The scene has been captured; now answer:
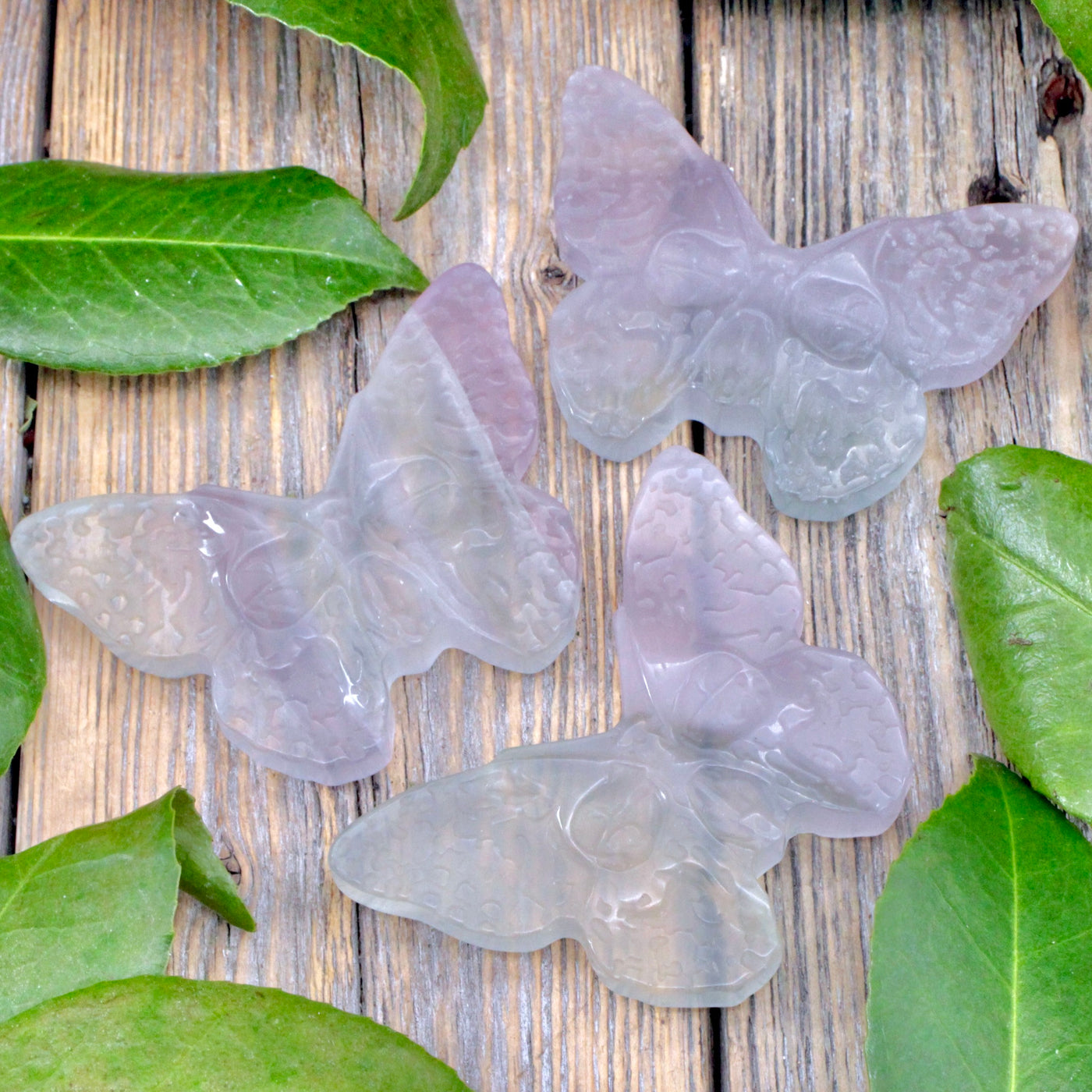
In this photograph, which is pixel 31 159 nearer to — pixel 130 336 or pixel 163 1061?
pixel 130 336

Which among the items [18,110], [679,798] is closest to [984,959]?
[679,798]

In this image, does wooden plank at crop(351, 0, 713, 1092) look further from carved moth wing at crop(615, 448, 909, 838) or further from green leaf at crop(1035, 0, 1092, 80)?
green leaf at crop(1035, 0, 1092, 80)

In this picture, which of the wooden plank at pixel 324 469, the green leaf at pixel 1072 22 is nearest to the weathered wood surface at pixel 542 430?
the wooden plank at pixel 324 469

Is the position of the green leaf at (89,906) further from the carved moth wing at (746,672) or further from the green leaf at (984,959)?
the green leaf at (984,959)

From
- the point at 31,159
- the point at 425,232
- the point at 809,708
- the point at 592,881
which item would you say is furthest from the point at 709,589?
the point at 31,159

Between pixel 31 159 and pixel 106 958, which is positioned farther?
pixel 31 159

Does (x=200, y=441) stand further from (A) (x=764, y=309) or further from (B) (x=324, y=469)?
(A) (x=764, y=309)
